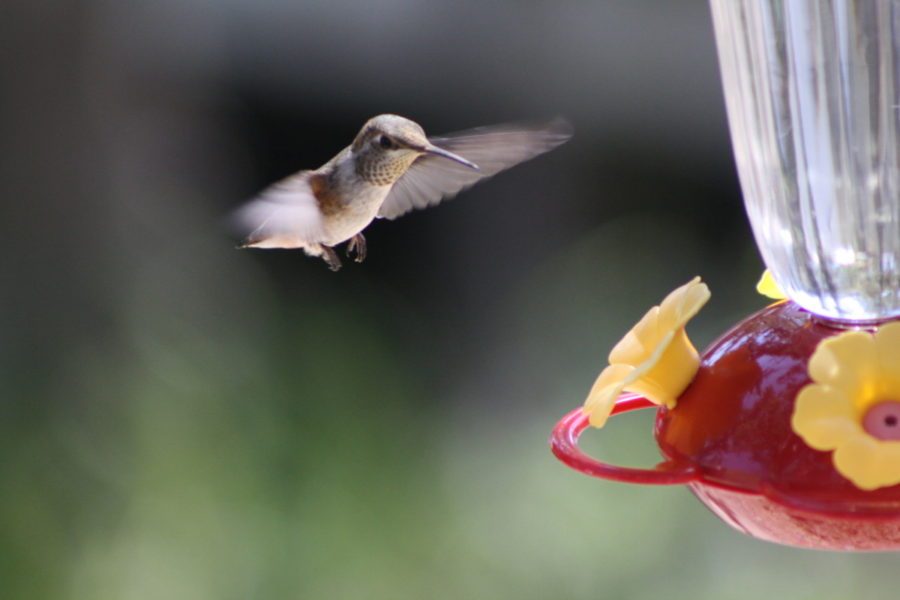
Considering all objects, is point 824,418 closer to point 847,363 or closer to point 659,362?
point 847,363

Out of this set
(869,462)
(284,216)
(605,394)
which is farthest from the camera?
(284,216)

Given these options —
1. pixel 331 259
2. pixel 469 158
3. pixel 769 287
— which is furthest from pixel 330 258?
pixel 769 287

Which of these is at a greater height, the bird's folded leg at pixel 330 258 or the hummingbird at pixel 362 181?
the hummingbird at pixel 362 181

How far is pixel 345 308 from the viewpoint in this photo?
4.32 m

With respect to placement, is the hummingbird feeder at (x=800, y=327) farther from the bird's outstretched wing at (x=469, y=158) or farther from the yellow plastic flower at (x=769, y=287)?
the bird's outstretched wing at (x=469, y=158)

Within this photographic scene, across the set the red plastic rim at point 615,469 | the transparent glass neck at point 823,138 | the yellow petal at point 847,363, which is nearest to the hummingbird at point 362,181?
the transparent glass neck at point 823,138

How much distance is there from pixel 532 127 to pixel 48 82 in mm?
3251

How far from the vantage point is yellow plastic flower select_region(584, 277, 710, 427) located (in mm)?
1339

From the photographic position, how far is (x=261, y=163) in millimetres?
4672

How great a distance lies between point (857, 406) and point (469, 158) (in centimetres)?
87

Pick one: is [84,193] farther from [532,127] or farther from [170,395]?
[532,127]

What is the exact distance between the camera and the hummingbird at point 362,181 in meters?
1.59

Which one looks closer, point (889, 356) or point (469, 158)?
point (889, 356)

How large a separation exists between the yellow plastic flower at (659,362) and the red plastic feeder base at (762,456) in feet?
0.08
